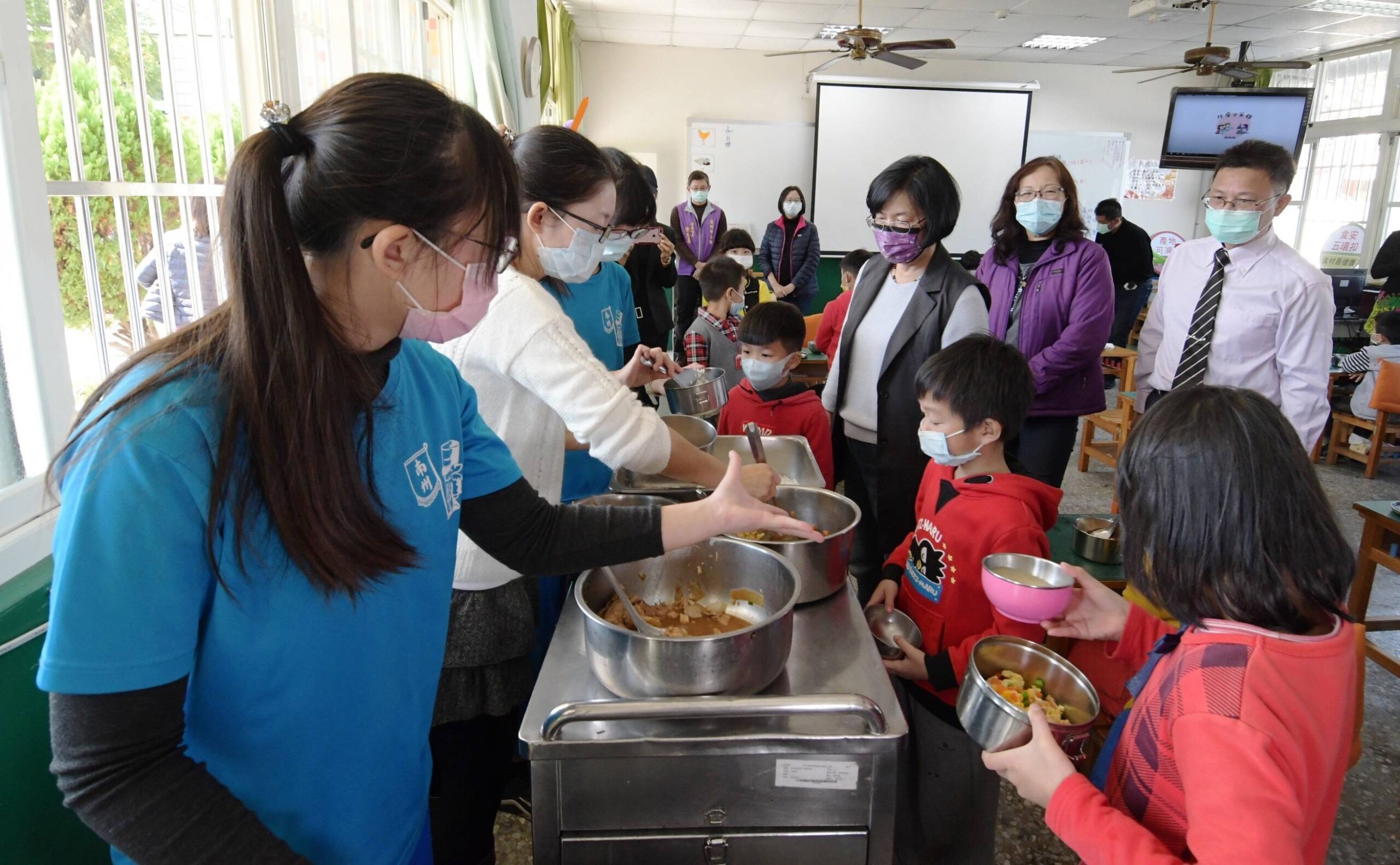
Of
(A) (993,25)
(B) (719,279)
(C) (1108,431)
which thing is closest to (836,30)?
(A) (993,25)

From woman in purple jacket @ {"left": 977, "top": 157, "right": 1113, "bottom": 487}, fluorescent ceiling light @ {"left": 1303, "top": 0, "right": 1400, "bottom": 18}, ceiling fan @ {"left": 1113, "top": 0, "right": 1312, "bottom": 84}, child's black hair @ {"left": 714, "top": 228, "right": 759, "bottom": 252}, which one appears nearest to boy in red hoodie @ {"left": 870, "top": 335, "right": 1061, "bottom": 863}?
woman in purple jacket @ {"left": 977, "top": 157, "right": 1113, "bottom": 487}

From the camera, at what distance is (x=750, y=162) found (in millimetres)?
7531

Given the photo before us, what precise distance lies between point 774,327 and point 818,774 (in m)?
1.52

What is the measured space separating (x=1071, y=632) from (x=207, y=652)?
3.37 feet

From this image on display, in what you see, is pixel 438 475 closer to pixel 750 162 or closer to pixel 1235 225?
pixel 1235 225

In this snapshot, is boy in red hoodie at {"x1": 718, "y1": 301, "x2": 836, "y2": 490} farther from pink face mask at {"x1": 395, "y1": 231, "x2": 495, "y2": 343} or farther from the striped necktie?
pink face mask at {"x1": 395, "y1": 231, "x2": 495, "y2": 343}

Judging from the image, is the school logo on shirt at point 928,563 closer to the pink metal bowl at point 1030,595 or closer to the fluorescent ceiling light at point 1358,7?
the pink metal bowl at point 1030,595

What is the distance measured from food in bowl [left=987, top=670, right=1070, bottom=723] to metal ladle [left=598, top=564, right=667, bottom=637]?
1.41 ft

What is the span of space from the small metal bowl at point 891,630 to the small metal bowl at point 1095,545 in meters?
0.87

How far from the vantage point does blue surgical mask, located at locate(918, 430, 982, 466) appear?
147 centimetres

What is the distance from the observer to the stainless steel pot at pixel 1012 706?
0.85 m

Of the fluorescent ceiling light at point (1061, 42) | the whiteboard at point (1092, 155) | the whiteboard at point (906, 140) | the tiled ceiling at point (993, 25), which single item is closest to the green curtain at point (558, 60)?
the tiled ceiling at point (993, 25)

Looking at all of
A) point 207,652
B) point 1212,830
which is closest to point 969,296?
point 1212,830

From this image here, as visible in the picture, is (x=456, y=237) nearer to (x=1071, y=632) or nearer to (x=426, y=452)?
(x=426, y=452)
